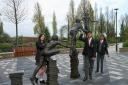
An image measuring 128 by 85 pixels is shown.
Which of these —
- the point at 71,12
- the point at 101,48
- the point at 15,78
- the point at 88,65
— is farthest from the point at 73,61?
the point at 71,12

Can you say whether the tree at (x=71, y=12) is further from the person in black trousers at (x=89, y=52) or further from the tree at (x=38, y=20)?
the person in black trousers at (x=89, y=52)

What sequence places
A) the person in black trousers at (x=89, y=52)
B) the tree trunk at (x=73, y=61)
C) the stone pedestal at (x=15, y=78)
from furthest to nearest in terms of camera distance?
the tree trunk at (x=73, y=61)
the person in black trousers at (x=89, y=52)
the stone pedestal at (x=15, y=78)

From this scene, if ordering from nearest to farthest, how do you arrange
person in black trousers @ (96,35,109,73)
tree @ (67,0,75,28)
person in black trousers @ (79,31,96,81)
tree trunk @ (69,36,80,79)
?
person in black trousers @ (79,31,96,81), tree trunk @ (69,36,80,79), person in black trousers @ (96,35,109,73), tree @ (67,0,75,28)

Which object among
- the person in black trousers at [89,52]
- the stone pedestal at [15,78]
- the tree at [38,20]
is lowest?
the stone pedestal at [15,78]

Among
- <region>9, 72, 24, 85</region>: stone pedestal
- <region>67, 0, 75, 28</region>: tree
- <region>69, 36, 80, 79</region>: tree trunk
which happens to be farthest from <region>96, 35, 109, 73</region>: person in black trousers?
<region>67, 0, 75, 28</region>: tree

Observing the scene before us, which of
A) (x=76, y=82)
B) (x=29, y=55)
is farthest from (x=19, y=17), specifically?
(x=76, y=82)

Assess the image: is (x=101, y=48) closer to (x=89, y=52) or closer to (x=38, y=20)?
(x=89, y=52)

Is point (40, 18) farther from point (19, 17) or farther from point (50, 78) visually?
point (50, 78)

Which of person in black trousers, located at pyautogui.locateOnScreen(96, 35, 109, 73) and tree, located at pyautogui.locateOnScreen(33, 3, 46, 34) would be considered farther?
tree, located at pyautogui.locateOnScreen(33, 3, 46, 34)

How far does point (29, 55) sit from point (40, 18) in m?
25.9

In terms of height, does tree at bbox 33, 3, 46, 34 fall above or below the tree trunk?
above

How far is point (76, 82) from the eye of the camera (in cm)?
1288

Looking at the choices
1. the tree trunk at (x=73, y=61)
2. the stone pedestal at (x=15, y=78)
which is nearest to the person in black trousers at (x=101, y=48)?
the tree trunk at (x=73, y=61)

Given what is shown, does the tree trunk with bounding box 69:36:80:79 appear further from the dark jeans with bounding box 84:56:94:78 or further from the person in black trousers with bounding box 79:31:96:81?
the dark jeans with bounding box 84:56:94:78
